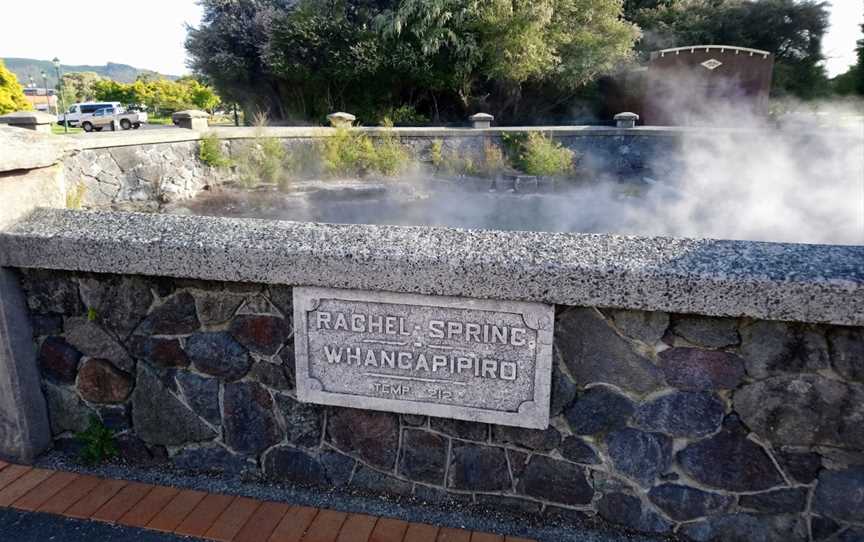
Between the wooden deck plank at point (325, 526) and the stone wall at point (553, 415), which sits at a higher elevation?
the stone wall at point (553, 415)

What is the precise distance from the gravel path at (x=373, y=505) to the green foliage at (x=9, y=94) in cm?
2397

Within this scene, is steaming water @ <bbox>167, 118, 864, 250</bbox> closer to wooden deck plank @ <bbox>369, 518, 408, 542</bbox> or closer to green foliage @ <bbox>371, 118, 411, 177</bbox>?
green foliage @ <bbox>371, 118, 411, 177</bbox>

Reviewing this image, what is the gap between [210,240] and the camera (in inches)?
77.9

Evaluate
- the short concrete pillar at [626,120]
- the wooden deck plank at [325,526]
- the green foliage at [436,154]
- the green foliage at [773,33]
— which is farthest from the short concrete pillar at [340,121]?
the green foliage at [773,33]

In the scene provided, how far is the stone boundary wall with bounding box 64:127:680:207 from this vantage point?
845 centimetres

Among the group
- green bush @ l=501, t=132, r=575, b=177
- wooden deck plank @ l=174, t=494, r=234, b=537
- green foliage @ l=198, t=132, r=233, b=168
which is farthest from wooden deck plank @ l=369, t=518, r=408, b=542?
green bush @ l=501, t=132, r=575, b=177

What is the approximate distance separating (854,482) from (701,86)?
17153 mm

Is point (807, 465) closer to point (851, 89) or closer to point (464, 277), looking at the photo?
point (464, 277)

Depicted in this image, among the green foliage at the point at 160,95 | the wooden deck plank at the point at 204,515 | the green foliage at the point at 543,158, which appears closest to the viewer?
the wooden deck plank at the point at 204,515

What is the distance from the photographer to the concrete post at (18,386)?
7.11 ft

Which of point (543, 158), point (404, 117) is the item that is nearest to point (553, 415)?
point (543, 158)

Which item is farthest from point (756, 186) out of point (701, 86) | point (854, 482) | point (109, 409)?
point (109, 409)

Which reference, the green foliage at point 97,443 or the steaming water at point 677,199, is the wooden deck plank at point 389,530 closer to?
the green foliage at point 97,443

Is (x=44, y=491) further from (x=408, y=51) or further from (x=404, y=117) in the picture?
(x=408, y=51)
